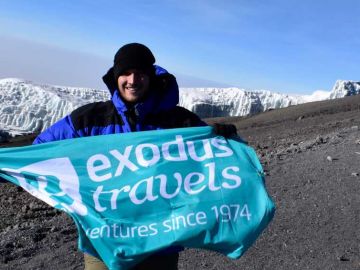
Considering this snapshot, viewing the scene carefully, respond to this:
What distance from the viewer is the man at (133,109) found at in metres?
2.79

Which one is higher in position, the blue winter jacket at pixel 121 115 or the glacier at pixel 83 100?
the blue winter jacket at pixel 121 115

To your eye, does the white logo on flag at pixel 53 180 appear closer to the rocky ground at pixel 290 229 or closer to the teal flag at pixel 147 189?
the teal flag at pixel 147 189

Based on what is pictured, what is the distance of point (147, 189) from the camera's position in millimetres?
2920

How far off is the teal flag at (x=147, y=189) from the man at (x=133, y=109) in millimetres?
54

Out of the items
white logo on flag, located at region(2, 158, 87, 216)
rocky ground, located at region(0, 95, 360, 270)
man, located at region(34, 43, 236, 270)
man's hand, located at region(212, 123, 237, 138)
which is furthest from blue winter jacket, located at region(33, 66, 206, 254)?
rocky ground, located at region(0, 95, 360, 270)

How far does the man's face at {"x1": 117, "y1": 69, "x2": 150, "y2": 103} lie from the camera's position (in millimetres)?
2791

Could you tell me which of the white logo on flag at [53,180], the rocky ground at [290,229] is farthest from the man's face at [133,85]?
the rocky ground at [290,229]

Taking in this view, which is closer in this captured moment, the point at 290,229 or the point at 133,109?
the point at 133,109

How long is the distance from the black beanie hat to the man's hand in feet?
1.77

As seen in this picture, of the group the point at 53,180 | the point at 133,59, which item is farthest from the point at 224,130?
the point at 53,180

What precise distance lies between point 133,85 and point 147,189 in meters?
0.56

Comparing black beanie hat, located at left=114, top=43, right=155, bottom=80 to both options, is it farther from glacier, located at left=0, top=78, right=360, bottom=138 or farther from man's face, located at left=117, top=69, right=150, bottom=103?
glacier, located at left=0, top=78, right=360, bottom=138

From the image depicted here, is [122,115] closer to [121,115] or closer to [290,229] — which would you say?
[121,115]

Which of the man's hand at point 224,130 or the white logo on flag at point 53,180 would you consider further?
the man's hand at point 224,130
